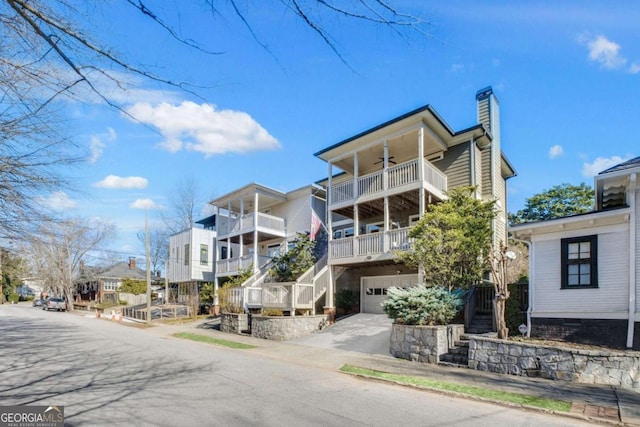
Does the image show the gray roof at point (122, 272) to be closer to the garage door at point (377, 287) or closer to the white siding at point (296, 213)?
the white siding at point (296, 213)

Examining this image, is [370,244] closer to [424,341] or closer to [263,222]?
[424,341]

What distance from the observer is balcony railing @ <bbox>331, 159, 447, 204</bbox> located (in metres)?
17.1

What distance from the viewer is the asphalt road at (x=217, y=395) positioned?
6086mm

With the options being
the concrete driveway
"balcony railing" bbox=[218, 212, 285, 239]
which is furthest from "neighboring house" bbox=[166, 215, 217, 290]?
the concrete driveway

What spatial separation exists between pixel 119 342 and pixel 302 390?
32.3 ft

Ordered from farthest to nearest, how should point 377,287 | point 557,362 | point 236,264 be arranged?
point 236,264 < point 377,287 < point 557,362

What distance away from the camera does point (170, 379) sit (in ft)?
28.1

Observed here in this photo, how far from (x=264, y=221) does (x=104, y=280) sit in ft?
126

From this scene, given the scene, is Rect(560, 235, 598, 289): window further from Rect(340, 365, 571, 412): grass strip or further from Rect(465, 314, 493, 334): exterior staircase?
Rect(340, 365, 571, 412): grass strip

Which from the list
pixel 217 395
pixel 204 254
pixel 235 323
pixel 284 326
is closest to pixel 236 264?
pixel 235 323

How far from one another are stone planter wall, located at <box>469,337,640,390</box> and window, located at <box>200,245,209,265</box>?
2542cm

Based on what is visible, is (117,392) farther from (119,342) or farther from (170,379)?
(119,342)

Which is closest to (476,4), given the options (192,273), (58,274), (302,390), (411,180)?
(302,390)

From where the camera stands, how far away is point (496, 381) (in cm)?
930
